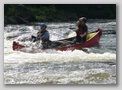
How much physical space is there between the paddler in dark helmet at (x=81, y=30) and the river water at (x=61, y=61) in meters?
0.05

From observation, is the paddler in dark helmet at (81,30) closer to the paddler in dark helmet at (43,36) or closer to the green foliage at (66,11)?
the green foliage at (66,11)

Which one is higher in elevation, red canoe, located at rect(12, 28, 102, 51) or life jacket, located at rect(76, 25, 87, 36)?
life jacket, located at rect(76, 25, 87, 36)

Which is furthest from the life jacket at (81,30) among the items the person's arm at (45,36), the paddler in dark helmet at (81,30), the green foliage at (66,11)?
the person's arm at (45,36)

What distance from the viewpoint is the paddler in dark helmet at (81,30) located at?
12.7ft

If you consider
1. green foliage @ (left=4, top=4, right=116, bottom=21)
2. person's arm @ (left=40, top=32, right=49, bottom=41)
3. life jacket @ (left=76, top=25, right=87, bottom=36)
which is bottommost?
person's arm @ (left=40, top=32, right=49, bottom=41)

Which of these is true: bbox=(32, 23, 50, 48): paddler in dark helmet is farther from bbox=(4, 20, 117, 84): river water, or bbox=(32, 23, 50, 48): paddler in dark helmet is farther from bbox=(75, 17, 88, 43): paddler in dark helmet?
bbox=(75, 17, 88, 43): paddler in dark helmet

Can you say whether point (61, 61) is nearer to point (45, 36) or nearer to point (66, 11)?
point (45, 36)

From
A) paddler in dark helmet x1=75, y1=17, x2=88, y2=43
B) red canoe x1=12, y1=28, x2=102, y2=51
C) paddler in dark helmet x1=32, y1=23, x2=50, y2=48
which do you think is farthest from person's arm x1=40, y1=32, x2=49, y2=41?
paddler in dark helmet x1=75, y1=17, x2=88, y2=43

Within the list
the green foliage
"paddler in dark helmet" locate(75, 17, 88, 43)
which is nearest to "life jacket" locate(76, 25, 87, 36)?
"paddler in dark helmet" locate(75, 17, 88, 43)

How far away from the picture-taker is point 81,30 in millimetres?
3893

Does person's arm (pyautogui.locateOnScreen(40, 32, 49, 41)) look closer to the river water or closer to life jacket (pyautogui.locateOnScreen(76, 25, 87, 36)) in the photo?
the river water

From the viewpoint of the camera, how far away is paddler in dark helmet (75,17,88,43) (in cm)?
387

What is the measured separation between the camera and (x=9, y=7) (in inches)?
150

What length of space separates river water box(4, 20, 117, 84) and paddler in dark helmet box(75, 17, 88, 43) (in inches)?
1.8
